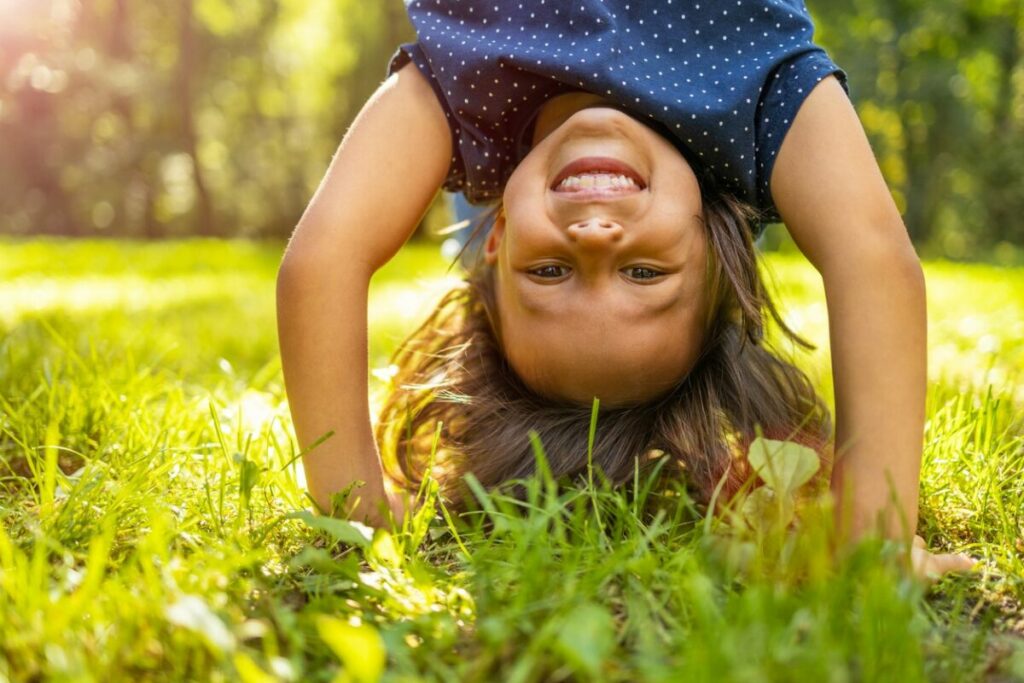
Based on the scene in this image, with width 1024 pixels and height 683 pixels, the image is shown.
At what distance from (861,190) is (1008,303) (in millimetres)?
3700

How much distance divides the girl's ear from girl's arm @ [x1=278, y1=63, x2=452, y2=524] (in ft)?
0.88

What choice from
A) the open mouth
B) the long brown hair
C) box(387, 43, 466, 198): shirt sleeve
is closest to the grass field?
the long brown hair

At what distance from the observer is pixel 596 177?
196 cm

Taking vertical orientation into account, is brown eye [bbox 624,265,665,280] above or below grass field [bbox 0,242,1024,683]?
above

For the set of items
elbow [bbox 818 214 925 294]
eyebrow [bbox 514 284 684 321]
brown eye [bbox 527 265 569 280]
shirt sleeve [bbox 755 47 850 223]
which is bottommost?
eyebrow [bbox 514 284 684 321]

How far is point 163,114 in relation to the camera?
67.1ft

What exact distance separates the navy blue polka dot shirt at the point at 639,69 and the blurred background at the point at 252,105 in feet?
47.7

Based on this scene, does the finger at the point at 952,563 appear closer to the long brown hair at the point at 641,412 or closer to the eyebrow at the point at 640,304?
the long brown hair at the point at 641,412

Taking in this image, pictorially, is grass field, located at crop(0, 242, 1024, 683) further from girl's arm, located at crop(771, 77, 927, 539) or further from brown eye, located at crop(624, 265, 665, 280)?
brown eye, located at crop(624, 265, 665, 280)

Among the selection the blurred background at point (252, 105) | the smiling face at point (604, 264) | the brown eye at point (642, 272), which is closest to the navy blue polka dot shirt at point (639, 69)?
the smiling face at point (604, 264)

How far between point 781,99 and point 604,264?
0.60 m

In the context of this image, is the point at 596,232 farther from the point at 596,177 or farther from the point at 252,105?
the point at 252,105

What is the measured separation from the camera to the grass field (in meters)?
1.08

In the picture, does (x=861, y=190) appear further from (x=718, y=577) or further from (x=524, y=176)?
(x=718, y=577)
